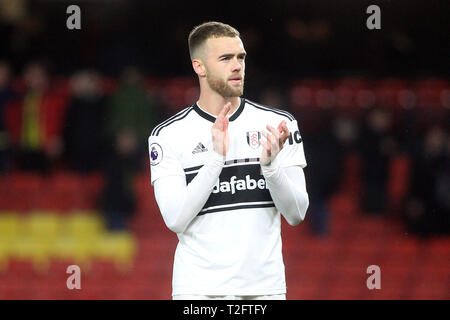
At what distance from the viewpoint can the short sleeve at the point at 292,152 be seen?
168 inches

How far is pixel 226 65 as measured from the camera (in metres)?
4.29

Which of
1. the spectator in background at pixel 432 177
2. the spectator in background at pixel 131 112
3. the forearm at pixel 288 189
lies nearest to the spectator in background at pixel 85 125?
the spectator in background at pixel 131 112

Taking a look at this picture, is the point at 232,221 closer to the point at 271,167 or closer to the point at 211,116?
the point at 271,167

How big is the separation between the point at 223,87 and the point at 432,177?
20.7ft

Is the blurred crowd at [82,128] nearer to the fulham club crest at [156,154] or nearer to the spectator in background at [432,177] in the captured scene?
the spectator in background at [432,177]

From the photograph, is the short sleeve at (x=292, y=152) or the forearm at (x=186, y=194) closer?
the forearm at (x=186, y=194)

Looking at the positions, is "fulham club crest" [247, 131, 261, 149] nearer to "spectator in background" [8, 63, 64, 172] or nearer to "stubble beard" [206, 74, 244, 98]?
"stubble beard" [206, 74, 244, 98]

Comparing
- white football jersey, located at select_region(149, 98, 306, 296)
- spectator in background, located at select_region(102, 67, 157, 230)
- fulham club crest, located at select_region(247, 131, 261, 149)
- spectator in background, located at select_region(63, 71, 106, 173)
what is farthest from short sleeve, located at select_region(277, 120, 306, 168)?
spectator in background, located at select_region(63, 71, 106, 173)

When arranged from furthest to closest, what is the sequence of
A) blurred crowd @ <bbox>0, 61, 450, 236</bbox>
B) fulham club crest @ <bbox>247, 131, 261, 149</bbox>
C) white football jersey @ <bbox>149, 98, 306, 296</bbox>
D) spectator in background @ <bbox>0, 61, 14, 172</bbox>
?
spectator in background @ <bbox>0, 61, 14, 172</bbox>
blurred crowd @ <bbox>0, 61, 450, 236</bbox>
fulham club crest @ <bbox>247, 131, 261, 149</bbox>
white football jersey @ <bbox>149, 98, 306, 296</bbox>

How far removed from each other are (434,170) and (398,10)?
200 cm

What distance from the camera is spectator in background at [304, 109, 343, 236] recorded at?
393 inches

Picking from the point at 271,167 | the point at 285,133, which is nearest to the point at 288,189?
the point at 271,167

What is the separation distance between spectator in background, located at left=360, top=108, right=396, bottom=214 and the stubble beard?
19.8ft

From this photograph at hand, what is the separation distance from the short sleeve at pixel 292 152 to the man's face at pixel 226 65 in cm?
31
